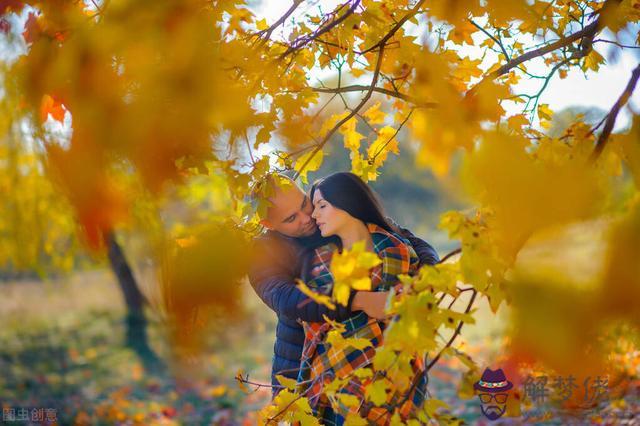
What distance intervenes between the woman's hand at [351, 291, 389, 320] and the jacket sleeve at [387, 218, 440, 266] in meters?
0.23

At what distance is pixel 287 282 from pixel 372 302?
25 centimetres

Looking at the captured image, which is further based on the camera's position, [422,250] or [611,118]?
[422,250]

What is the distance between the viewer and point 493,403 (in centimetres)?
194

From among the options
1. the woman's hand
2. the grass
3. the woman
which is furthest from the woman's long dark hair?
the grass

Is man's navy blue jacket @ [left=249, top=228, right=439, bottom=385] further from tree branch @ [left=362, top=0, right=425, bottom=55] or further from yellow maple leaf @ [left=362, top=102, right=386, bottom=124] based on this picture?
tree branch @ [left=362, top=0, right=425, bottom=55]

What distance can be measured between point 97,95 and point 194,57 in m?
0.16

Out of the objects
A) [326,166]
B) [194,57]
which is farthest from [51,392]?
[194,57]

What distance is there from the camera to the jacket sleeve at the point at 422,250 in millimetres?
1762

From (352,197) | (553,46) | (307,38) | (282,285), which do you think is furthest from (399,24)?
(282,285)

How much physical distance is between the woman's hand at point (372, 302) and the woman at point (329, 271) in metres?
0.08

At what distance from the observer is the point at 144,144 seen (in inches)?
38.4

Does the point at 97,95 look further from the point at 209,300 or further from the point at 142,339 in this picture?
the point at 142,339

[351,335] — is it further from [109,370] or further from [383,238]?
[109,370]
